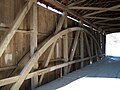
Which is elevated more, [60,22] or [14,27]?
[60,22]

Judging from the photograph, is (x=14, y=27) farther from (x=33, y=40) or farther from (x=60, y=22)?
(x=60, y=22)

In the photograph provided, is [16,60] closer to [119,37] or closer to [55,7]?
[55,7]

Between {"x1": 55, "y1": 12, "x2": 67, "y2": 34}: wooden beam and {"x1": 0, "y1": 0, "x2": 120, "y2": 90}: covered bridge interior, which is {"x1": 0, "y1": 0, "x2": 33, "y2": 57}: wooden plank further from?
{"x1": 55, "y1": 12, "x2": 67, "y2": 34}: wooden beam

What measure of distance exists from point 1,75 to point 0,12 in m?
1.25

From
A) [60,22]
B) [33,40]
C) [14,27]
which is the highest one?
[60,22]

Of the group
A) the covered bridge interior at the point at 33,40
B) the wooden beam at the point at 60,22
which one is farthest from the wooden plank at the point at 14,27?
the wooden beam at the point at 60,22

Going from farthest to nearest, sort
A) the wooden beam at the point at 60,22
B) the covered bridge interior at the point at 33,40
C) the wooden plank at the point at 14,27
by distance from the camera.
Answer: the wooden beam at the point at 60,22
the covered bridge interior at the point at 33,40
the wooden plank at the point at 14,27

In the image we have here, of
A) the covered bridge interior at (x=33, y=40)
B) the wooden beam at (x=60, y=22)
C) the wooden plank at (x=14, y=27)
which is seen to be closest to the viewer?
the wooden plank at (x=14, y=27)

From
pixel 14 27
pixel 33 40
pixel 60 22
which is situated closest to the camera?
pixel 14 27

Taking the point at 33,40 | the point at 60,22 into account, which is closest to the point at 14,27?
the point at 33,40

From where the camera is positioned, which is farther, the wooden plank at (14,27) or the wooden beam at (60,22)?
the wooden beam at (60,22)

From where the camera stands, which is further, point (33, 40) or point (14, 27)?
point (33, 40)

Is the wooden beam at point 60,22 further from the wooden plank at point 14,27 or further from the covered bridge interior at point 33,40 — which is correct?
the wooden plank at point 14,27

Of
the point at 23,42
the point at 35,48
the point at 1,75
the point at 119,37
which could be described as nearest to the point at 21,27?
the point at 23,42
